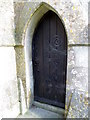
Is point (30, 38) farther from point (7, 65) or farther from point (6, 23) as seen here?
point (7, 65)

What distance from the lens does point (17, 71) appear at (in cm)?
187

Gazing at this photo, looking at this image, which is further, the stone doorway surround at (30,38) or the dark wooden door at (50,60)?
the dark wooden door at (50,60)

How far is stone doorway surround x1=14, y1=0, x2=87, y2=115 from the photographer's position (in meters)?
1.35

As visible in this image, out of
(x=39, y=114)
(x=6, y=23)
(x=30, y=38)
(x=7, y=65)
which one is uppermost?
(x=6, y=23)

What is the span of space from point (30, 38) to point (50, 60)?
58 cm

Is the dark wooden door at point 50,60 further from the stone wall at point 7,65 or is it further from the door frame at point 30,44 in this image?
the stone wall at point 7,65

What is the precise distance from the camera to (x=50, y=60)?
6.10ft

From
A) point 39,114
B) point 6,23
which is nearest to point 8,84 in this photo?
point 39,114

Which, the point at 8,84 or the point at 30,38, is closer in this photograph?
the point at 8,84

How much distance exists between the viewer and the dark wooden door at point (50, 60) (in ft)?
5.69

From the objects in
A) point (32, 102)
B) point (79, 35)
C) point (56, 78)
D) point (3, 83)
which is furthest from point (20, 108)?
point (79, 35)

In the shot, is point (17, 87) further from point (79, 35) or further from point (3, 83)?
point (79, 35)

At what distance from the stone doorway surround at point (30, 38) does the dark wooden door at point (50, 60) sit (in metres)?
0.13

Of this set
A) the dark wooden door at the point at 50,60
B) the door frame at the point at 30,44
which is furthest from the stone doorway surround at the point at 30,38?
the dark wooden door at the point at 50,60
